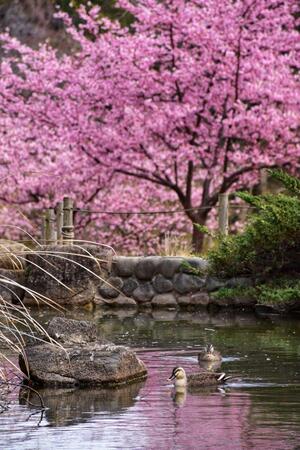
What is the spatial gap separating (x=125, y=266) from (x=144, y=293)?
637mm

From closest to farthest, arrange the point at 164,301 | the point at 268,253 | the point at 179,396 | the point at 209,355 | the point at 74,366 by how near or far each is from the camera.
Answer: the point at 179,396
the point at 74,366
the point at 209,355
the point at 268,253
the point at 164,301

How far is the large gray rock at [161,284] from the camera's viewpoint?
2127 cm

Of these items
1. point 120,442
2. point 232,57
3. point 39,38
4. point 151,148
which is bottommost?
point 120,442

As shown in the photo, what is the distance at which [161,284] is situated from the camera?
2133 centimetres

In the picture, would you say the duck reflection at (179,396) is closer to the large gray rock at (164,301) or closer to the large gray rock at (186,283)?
the large gray rock at (186,283)

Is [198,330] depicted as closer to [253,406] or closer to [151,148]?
[253,406]

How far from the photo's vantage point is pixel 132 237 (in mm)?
27734

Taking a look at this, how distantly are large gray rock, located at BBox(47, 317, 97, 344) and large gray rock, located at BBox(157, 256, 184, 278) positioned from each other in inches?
339

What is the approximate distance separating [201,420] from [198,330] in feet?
22.7

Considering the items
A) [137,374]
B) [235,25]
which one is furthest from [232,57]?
[137,374]

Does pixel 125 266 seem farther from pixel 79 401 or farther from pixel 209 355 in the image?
pixel 79 401

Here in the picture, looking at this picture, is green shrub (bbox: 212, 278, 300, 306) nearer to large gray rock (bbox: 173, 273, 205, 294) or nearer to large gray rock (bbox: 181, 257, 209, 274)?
large gray rock (bbox: 181, 257, 209, 274)

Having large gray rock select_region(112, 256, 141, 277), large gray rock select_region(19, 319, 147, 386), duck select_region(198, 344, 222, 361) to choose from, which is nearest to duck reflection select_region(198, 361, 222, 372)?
duck select_region(198, 344, 222, 361)

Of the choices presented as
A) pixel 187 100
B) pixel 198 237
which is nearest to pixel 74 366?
pixel 198 237
